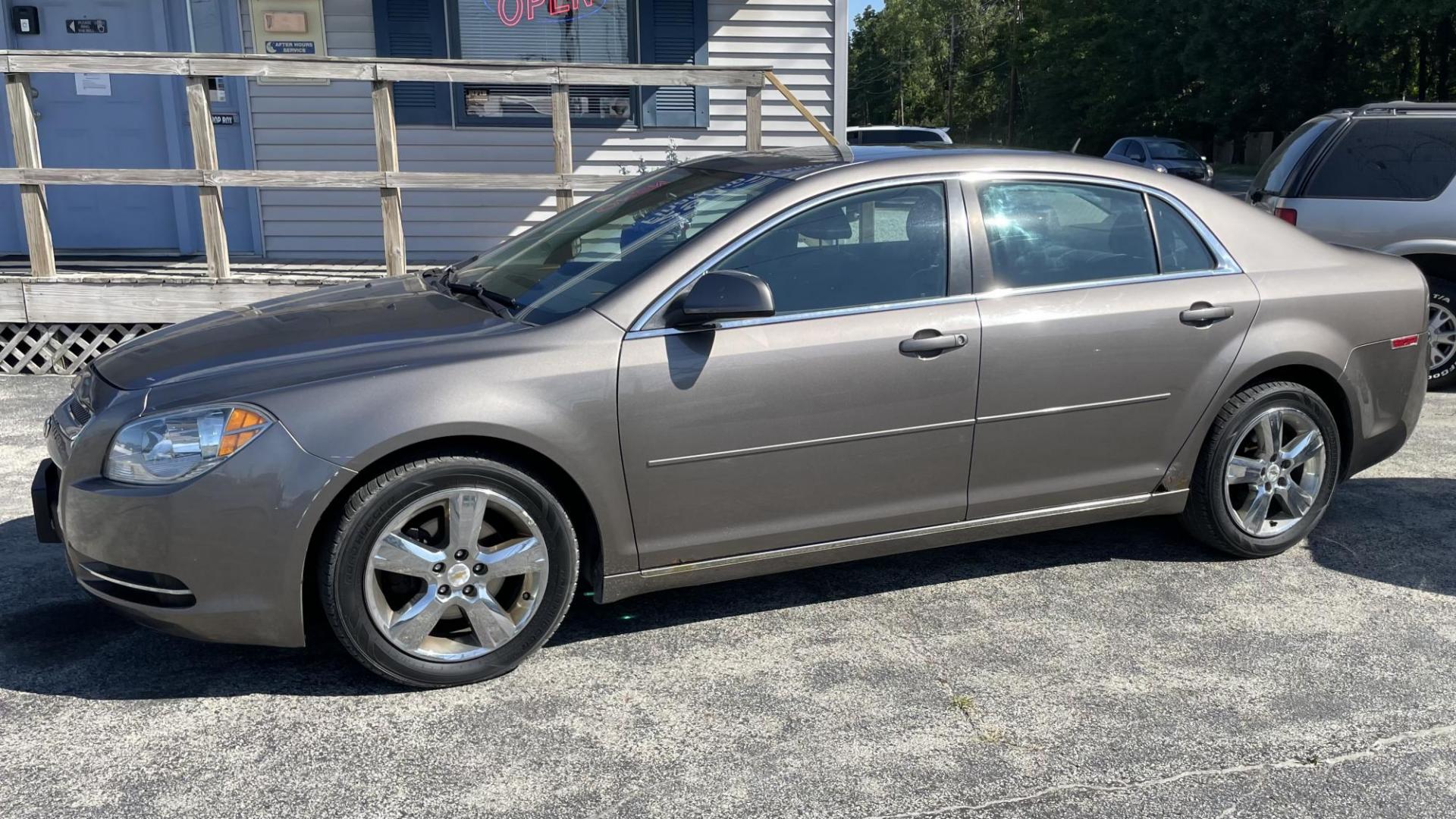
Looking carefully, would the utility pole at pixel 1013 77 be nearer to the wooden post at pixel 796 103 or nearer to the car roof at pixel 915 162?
the wooden post at pixel 796 103

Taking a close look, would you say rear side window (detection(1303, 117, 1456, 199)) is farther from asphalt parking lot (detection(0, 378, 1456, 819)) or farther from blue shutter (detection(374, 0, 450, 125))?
blue shutter (detection(374, 0, 450, 125))

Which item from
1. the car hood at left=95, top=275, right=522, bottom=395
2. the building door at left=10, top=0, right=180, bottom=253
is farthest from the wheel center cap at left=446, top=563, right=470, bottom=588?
the building door at left=10, top=0, right=180, bottom=253

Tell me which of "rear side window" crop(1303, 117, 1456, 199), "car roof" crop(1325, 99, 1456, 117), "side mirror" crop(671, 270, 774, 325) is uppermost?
"car roof" crop(1325, 99, 1456, 117)

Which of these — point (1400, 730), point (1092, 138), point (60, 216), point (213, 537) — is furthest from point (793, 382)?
point (1092, 138)

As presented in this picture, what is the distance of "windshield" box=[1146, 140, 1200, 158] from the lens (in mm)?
27344

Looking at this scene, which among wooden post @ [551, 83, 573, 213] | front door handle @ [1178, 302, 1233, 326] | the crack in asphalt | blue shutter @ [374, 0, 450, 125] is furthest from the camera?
blue shutter @ [374, 0, 450, 125]

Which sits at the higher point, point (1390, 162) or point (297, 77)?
point (297, 77)

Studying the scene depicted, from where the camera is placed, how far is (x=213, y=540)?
323cm

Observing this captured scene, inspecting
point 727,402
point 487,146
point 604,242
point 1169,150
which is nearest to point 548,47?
point 487,146

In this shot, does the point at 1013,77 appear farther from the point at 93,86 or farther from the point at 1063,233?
the point at 1063,233

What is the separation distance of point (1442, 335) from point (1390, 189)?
101 centimetres

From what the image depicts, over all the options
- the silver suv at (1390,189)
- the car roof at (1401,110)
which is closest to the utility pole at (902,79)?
the car roof at (1401,110)

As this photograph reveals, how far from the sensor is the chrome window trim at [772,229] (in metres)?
3.62

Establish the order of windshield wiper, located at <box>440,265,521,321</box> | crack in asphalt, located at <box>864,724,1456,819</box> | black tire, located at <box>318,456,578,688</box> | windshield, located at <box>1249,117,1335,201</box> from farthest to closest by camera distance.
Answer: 1. windshield, located at <box>1249,117,1335,201</box>
2. windshield wiper, located at <box>440,265,521,321</box>
3. black tire, located at <box>318,456,578,688</box>
4. crack in asphalt, located at <box>864,724,1456,819</box>
